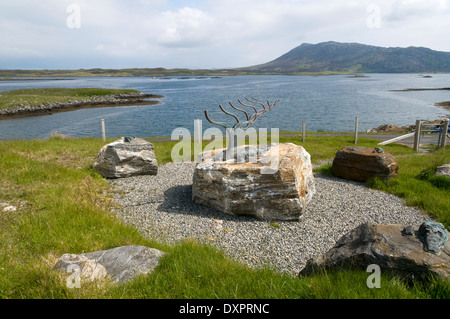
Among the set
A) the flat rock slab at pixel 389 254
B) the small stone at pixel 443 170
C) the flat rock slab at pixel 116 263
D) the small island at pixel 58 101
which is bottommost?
the small stone at pixel 443 170

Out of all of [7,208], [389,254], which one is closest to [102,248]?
[7,208]

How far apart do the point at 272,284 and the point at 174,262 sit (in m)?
1.59

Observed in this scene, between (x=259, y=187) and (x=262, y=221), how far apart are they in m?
1.00

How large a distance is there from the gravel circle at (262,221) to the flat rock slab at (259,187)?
28 cm

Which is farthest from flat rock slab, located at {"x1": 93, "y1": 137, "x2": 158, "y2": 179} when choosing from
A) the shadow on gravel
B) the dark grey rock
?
the dark grey rock

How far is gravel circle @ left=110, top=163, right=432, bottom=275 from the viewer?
20.5ft

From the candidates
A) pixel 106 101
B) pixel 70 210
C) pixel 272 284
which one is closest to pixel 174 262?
pixel 272 284

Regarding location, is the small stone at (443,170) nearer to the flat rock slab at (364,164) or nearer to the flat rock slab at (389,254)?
the flat rock slab at (364,164)

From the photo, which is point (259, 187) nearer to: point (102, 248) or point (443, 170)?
point (102, 248)

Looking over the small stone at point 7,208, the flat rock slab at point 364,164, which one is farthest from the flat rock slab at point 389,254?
the small stone at point 7,208

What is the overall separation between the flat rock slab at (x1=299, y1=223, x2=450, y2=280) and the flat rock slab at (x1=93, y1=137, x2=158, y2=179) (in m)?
8.61

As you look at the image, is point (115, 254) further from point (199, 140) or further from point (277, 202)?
point (199, 140)

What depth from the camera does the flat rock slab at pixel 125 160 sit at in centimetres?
1097

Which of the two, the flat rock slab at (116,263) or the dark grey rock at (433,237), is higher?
the dark grey rock at (433,237)
